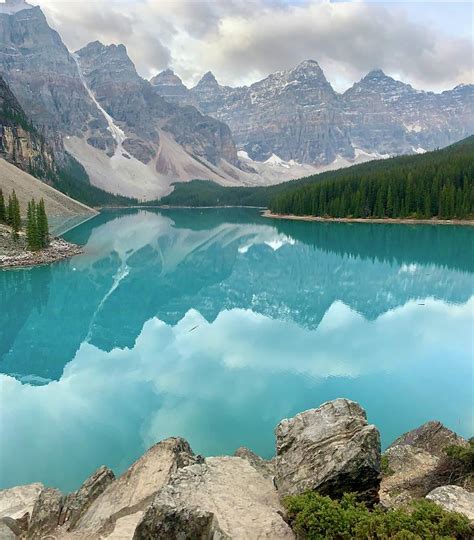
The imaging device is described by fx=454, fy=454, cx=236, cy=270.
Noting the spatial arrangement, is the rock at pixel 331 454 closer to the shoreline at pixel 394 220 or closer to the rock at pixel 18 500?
the rock at pixel 18 500

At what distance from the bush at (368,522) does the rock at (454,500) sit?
2.26 feet

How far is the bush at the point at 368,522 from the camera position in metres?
6.68

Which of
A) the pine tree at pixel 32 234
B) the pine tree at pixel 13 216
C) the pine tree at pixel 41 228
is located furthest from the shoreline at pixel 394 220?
the pine tree at pixel 32 234

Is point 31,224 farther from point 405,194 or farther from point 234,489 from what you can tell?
point 405,194

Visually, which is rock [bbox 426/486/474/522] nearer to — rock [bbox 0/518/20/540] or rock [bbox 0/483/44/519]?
rock [bbox 0/518/20/540]

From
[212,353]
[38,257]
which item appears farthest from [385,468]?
[38,257]

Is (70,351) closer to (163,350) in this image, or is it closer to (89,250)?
(163,350)

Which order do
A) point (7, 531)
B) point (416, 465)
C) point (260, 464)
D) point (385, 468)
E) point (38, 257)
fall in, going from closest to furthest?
point (7, 531) < point (260, 464) < point (385, 468) < point (416, 465) < point (38, 257)

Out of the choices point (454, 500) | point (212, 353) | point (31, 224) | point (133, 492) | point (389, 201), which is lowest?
point (212, 353)

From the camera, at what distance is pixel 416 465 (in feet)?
43.8

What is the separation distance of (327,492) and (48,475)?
1110 cm

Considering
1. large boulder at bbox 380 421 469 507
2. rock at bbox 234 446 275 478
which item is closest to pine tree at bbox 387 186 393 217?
large boulder at bbox 380 421 469 507

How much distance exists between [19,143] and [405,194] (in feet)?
441

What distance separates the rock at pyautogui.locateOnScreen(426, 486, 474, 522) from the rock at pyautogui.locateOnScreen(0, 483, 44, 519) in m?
9.90
